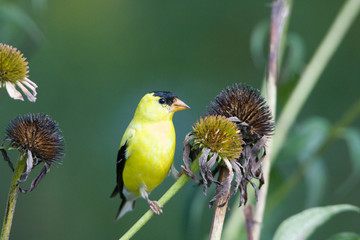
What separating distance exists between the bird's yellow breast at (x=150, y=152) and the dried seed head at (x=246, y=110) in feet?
1.12

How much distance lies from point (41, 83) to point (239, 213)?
292 cm

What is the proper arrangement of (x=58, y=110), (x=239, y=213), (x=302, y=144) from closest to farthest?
(x=239, y=213) < (x=302, y=144) < (x=58, y=110)

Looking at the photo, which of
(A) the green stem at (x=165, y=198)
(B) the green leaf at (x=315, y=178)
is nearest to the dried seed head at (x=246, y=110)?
→ (A) the green stem at (x=165, y=198)

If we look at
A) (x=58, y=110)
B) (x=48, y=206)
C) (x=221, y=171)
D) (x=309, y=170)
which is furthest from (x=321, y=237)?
(x=221, y=171)

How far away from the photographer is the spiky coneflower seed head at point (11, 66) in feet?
3.14

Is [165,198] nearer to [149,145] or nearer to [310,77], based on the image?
[149,145]

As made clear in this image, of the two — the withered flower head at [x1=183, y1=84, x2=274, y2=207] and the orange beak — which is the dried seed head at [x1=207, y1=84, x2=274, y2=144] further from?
the orange beak

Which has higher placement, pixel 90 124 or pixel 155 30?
pixel 155 30

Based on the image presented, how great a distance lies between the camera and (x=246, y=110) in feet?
3.48

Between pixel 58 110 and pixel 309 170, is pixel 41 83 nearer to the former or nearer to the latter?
pixel 58 110

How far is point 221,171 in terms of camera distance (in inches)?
39.3

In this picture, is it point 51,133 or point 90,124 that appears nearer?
point 51,133

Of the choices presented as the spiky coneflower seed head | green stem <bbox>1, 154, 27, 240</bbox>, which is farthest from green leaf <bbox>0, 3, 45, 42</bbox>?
green stem <bbox>1, 154, 27, 240</bbox>

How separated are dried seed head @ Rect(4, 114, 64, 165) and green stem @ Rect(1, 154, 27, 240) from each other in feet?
0.11
